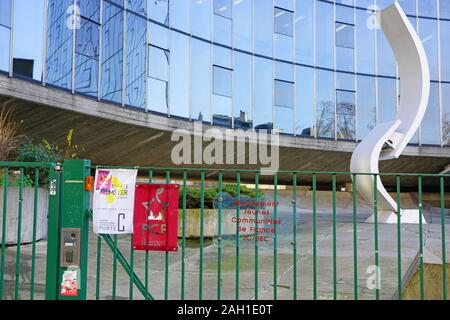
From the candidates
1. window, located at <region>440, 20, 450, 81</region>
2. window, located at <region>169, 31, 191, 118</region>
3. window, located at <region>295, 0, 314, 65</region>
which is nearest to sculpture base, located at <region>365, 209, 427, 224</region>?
window, located at <region>169, 31, 191, 118</region>

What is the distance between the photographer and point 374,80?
3069 cm

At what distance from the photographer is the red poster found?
4.68m

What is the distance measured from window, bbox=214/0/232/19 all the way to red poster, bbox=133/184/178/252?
69.6 feet

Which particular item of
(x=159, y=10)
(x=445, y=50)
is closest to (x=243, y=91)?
(x=159, y=10)

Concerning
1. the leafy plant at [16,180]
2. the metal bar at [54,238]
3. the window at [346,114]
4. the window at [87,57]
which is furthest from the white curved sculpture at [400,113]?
the window at [346,114]

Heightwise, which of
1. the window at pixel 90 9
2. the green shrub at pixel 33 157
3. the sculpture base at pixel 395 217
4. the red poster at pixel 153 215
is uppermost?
the window at pixel 90 9

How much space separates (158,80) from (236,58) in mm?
5669

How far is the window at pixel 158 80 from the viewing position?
2106 centimetres

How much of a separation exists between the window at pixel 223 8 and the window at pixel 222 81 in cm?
287

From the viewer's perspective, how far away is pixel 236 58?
83.3 feet

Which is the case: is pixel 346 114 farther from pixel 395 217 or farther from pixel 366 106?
pixel 395 217

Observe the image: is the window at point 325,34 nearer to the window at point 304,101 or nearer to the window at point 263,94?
the window at point 304,101

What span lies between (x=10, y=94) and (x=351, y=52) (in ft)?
71.5

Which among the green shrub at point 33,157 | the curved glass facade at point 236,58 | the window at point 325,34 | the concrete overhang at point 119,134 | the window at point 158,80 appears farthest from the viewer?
the window at point 325,34
